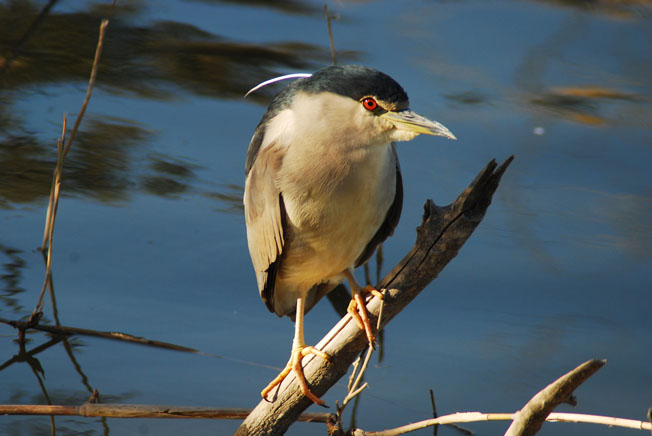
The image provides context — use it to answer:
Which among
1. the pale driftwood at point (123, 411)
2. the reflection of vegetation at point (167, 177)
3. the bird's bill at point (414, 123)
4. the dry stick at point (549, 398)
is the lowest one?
the reflection of vegetation at point (167, 177)

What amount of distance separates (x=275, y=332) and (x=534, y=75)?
3014 mm

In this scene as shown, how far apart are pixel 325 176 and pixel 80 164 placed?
272cm

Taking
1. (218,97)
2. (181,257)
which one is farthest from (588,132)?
(181,257)

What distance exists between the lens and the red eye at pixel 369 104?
2.15 meters

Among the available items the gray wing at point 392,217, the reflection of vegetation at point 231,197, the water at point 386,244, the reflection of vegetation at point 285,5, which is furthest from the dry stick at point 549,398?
the reflection of vegetation at point 285,5

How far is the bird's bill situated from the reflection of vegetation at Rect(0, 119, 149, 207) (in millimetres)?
2594

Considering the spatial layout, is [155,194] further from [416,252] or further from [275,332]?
[416,252]

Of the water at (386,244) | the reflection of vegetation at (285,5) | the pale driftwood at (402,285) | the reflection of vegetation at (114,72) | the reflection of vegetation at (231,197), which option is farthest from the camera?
the reflection of vegetation at (285,5)

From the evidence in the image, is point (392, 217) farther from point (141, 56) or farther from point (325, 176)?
point (141, 56)

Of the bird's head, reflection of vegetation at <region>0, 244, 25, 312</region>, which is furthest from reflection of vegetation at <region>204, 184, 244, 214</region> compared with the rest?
the bird's head

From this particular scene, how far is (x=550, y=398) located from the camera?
1766 millimetres

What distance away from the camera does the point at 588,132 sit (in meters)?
5.02

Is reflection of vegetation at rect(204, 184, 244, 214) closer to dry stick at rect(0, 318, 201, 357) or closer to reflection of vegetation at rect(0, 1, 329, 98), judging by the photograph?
reflection of vegetation at rect(0, 1, 329, 98)

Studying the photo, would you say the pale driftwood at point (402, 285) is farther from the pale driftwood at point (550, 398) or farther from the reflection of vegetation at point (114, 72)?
the reflection of vegetation at point (114, 72)
